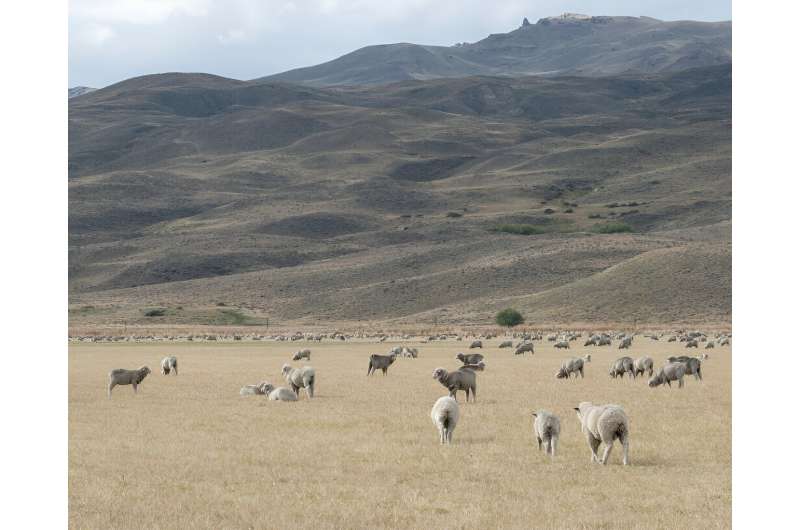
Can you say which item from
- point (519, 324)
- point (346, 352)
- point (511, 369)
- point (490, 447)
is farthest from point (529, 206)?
point (490, 447)

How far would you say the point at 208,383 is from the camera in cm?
3095

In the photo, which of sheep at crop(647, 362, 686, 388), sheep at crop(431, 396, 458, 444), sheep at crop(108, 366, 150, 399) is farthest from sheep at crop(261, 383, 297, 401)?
sheep at crop(647, 362, 686, 388)

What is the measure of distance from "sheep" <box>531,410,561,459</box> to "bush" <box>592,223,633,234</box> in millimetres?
147478

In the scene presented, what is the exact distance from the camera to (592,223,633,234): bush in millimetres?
161750

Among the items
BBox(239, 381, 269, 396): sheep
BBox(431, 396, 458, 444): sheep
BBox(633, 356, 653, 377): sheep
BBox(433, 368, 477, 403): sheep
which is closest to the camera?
BBox(431, 396, 458, 444): sheep

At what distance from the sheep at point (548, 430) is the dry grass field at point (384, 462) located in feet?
0.79

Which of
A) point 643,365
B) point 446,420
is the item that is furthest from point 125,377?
point 643,365

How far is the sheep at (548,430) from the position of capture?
15836 mm

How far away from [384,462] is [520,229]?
151 metres

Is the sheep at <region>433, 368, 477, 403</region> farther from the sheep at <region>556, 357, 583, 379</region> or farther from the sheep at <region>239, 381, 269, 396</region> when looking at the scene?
the sheep at <region>556, 357, 583, 379</region>

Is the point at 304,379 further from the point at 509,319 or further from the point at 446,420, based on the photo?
the point at 509,319

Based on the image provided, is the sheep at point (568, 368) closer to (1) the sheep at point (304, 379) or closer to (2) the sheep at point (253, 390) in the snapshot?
(1) the sheep at point (304, 379)
